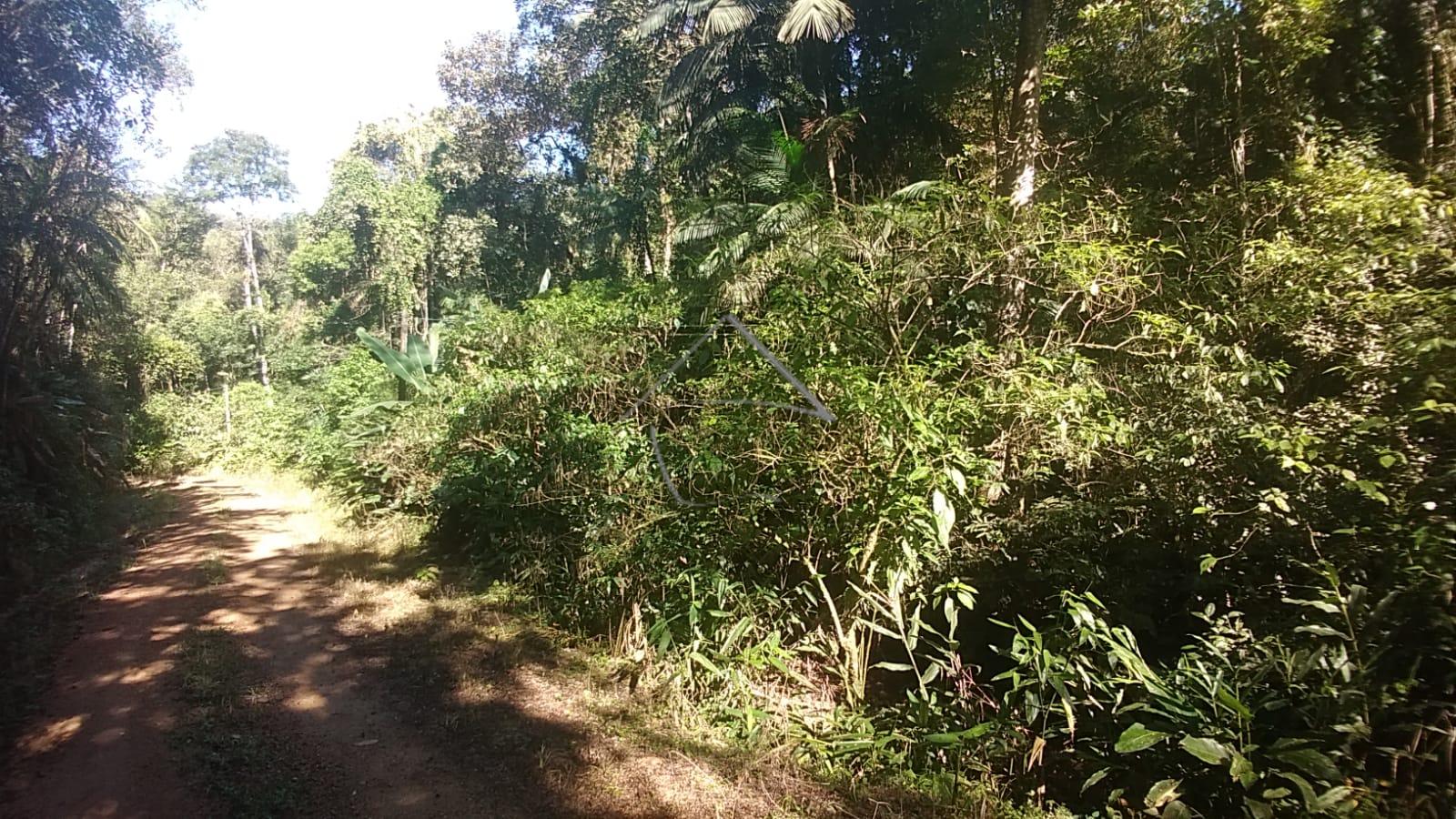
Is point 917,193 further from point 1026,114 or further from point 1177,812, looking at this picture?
point 1177,812

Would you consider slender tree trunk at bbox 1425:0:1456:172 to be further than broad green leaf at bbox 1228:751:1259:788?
Yes

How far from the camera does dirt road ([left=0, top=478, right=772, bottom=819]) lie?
11.6ft

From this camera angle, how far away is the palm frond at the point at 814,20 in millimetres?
9273

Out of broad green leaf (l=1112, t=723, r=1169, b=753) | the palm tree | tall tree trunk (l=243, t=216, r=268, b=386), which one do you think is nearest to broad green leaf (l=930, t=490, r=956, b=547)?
broad green leaf (l=1112, t=723, r=1169, b=753)

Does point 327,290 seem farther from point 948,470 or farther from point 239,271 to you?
point 948,470

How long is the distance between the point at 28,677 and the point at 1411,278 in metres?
9.31

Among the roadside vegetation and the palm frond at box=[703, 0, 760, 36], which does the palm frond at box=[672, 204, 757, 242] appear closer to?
the roadside vegetation

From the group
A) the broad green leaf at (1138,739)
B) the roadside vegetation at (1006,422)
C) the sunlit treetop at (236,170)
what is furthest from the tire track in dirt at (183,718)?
the sunlit treetop at (236,170)

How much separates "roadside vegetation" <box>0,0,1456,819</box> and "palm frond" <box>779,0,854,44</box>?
0.12ft

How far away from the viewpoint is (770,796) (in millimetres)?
3654

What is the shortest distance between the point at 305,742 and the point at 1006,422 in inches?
179

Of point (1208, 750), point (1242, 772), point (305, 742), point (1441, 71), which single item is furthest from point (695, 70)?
point (1242, 772)

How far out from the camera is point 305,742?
13.6ft

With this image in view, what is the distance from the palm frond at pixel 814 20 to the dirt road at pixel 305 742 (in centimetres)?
817
